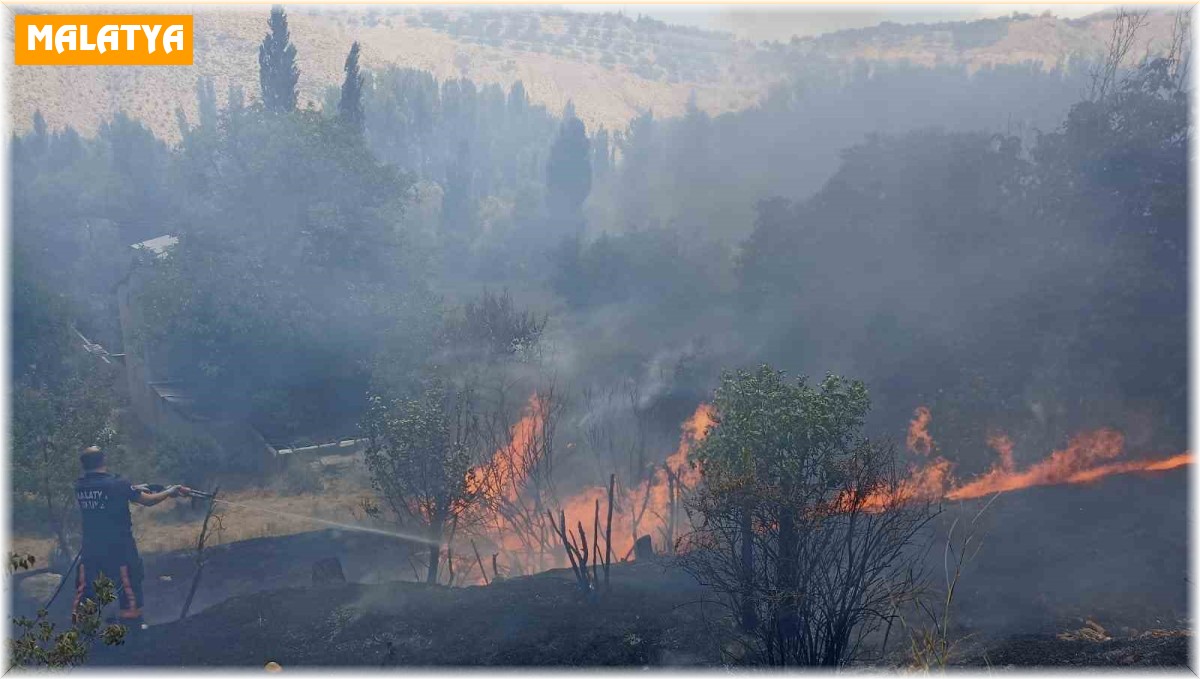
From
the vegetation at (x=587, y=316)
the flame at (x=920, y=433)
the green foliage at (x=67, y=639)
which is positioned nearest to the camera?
the green foliage at (x=67, y=639)

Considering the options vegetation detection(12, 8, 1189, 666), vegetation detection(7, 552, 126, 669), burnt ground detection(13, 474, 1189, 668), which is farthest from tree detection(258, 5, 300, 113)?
vegetation detection(7, 552, 126, 669)

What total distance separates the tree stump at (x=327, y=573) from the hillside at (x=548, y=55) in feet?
153

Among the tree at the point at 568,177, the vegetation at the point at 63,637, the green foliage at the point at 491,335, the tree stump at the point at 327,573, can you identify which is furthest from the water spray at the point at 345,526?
the tree at the point at 568,177

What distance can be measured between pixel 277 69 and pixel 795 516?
51730mm

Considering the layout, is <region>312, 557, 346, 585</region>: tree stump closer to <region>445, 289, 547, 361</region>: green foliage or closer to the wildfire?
the wildfire

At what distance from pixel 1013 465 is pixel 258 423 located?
2606 centimetres

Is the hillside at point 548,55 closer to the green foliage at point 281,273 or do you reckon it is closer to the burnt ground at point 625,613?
the green foliage at point 281,273

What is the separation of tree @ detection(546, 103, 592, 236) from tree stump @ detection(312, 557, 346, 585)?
1895 inches

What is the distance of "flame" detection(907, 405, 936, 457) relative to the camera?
99.7ft

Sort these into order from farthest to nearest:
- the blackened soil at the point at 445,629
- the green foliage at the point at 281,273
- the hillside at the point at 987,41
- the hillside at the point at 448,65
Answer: the hillside at the point at 448,65, the hillside at the point at 987,41, the green foliage at the point at 281,273, the blackened soil at the point at 445,629

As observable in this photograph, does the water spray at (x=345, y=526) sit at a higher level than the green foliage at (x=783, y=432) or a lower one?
lower

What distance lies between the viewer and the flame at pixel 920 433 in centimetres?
3038

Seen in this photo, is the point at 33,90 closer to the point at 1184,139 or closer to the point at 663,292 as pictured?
the point at 663,292

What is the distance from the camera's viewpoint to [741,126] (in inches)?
3305
